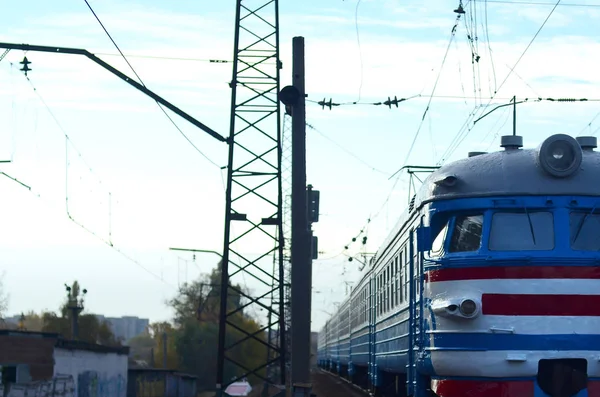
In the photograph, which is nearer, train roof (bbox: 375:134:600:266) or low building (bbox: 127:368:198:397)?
train roof (bbox: 375:134:600:266)

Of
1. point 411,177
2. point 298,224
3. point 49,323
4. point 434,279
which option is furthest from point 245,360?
point 434,279

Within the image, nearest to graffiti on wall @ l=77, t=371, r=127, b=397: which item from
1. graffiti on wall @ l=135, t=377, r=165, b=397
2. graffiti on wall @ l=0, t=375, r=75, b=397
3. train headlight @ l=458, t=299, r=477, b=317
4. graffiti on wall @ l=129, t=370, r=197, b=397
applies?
graffiti on wall @ l=0, t=375, r=75, b=397

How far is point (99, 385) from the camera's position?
3170 cm

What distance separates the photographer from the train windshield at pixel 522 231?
9.63 meters

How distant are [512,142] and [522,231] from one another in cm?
134

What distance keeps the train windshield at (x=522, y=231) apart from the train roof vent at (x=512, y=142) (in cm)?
114

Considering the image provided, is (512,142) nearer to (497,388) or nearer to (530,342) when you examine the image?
(530,342)

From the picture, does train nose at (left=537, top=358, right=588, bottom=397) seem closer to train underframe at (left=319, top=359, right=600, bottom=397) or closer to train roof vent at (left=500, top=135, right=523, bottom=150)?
train underframe at (left=319, top=359, right=600, bottom=397)

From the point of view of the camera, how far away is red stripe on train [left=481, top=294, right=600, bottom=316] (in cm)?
941

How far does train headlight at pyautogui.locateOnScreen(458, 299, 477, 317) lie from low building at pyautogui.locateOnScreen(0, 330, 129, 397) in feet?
54.1

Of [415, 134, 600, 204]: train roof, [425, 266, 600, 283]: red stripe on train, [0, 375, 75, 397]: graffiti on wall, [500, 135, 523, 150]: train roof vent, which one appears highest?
[500, 135, 523, 150]: train roof vent

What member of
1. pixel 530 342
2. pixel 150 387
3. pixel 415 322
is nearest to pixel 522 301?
pixel 530 342

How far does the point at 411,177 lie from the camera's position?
23.0 m

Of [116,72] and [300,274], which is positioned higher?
[116,72]
